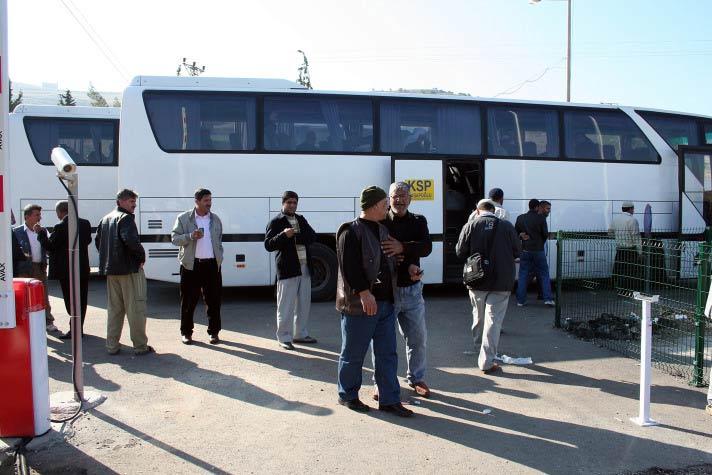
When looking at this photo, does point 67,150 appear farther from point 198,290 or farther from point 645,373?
point 645,373

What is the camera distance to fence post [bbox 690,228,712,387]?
5633 mm

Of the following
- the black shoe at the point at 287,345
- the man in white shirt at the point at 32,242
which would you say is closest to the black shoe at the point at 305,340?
the black shoe at the point at 287,345

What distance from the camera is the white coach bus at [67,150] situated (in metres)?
12.6

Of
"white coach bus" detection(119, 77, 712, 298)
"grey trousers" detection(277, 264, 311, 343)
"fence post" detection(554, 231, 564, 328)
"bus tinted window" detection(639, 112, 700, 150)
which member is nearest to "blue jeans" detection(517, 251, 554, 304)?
"white coach bus" detection(119, 77, 712, 298)

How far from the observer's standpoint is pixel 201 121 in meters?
9.91

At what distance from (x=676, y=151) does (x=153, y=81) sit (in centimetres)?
994

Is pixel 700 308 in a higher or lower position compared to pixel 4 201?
lower

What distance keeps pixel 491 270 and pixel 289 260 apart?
8.11 ft

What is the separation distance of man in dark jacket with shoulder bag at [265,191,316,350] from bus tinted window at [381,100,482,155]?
3.64 m

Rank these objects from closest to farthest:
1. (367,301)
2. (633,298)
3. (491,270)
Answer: (367,301) → (491,270) → (633,298)

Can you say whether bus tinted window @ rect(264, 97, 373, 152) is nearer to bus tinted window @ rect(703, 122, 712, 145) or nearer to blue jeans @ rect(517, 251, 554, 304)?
blue jeans @ rect(517, 251, 554, 304)

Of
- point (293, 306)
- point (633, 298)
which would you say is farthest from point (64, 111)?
point (633, 298)

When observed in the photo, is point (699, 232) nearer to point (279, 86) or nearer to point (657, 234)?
point (657, 234)

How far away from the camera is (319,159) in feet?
33.2
